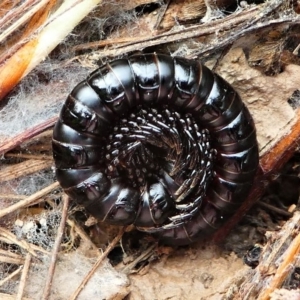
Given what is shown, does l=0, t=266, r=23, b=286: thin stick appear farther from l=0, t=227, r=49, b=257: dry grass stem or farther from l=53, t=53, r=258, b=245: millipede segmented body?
l=53, t=53, r=258, b=245: millipede segmented body

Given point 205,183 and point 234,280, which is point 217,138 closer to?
point 205,183

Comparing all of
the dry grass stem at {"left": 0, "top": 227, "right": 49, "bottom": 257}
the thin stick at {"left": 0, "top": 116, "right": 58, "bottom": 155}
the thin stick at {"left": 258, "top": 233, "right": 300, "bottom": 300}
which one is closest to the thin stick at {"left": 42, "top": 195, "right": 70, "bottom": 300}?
the dry grass stem at {"left": 0, "top": 227, "right": 49, "bottom": 257}

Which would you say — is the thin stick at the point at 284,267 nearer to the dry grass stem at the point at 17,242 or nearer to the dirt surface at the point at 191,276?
the dirt surface at the point at 191,276

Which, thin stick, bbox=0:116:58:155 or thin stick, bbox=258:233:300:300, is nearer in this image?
thin stick, bbox=258:233:300:300

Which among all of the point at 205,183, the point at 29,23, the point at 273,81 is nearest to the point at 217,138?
the point at 205,183

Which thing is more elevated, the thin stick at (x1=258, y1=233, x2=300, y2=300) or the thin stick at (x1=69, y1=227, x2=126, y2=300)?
the thin stick at (x1=258, y1=233, x2=300, y2=300)

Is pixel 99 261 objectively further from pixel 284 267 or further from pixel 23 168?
pixel 284 267
